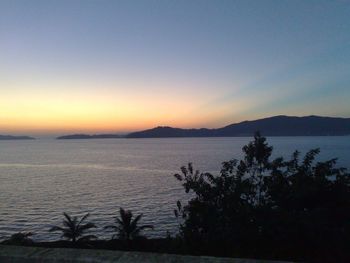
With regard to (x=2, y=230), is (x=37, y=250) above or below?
above

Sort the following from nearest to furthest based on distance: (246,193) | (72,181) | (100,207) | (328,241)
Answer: (328,241)
(246,193)
(100,207)
(72,181)

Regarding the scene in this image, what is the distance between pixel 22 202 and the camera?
5656 cm

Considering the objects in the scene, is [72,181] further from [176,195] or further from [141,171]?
[176,195]

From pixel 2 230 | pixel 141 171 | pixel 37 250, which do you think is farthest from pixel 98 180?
pixel 37 250

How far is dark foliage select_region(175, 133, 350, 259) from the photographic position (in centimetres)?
1605

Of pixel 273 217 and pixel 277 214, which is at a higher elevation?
pixel 277 214

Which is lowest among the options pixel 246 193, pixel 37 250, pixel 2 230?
pixel 2 230

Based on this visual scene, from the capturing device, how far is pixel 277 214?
1681cm

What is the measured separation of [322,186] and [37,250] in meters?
17.1

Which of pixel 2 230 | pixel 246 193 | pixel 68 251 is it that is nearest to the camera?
pixel 68 251

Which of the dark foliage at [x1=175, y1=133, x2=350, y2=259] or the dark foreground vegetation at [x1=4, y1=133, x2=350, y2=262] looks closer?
the dark foreground vegetation at [x1=4, y1=133, x2=350, y2=262]

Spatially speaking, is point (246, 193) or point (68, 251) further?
point (246, 193)

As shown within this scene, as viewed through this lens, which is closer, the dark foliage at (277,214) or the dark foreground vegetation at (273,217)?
the dark foreground vegetation at (273,217)

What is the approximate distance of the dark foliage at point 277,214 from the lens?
1605 cm
